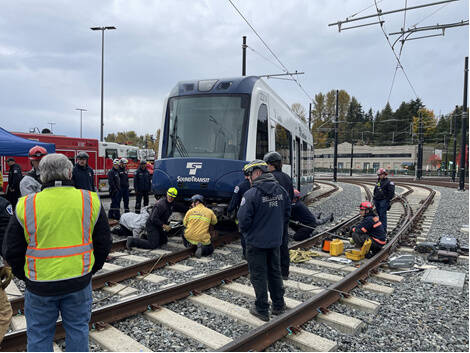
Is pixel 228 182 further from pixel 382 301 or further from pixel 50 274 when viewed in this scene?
pixel 50 274

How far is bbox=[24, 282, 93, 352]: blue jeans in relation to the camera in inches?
96.2

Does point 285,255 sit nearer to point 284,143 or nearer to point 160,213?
point 160,213

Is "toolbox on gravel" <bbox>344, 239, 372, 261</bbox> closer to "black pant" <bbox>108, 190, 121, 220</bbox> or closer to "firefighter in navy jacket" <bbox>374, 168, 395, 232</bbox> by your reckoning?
"firefighter in navy jacket" <bbox>374, 168, 395, 232</bbox>

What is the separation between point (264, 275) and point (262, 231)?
0.55 metres

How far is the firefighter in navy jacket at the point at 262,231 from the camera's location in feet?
13.3

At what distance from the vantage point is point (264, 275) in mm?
4145

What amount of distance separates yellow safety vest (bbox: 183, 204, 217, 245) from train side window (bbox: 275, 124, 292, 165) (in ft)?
9.47

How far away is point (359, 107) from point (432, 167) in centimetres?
3560

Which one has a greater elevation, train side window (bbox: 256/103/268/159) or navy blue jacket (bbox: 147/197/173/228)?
train side window (bbox: 256/103/268/159)

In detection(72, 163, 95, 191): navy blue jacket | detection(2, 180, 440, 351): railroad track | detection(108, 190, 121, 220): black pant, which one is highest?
detection(72, 163, 95, 191): navy blue jacket

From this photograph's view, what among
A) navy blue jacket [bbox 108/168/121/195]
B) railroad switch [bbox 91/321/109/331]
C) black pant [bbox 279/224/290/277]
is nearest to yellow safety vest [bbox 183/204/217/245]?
black pant [bbox 279/224/290/277]

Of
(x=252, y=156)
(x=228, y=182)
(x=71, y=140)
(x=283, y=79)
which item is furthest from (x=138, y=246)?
(x=283, y=79)

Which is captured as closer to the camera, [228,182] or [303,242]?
[228,182]

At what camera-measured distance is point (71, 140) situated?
15.8 metres
